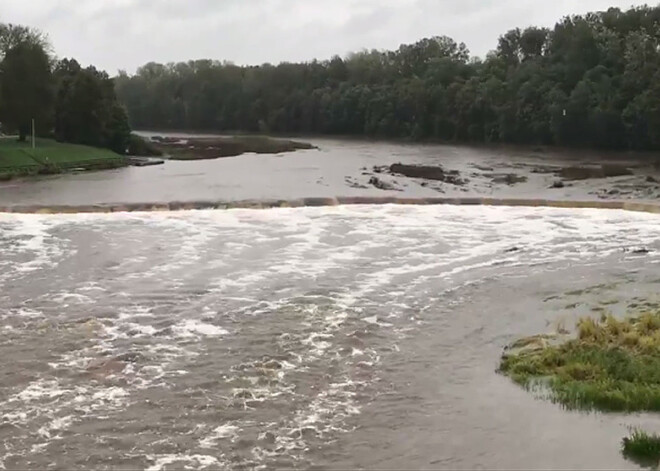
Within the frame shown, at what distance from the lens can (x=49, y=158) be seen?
217 ft

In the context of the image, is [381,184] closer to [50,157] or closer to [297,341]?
[50,157]

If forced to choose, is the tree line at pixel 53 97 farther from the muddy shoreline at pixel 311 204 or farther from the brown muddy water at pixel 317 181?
the muddy shoreline at pixel 311 204

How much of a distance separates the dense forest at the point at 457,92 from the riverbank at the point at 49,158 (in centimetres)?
4584

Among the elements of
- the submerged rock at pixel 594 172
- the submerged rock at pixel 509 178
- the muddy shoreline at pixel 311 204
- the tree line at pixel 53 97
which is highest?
the tree line at pixel 53 97

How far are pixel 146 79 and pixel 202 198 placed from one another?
153540 millimetres

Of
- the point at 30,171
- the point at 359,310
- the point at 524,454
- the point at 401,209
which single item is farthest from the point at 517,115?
the point at 524,454

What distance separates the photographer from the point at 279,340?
1549 centimetres

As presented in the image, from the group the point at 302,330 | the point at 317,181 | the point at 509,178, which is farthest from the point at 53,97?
the point at 302,330

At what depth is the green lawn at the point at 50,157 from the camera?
61500 millimetres

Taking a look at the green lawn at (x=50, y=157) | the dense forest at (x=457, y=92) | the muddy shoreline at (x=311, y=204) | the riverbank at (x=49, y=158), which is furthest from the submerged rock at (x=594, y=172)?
the green lawn at (x=50, y=157)

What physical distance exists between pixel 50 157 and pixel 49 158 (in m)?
0.52

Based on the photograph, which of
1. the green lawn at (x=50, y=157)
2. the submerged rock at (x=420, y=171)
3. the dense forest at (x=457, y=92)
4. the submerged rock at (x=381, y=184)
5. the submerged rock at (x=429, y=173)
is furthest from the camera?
the dense forest at (x=457, y=92)

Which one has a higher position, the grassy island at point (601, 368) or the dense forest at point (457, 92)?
the dense forest at point (457, 92)

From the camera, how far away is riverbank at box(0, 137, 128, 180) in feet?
199
